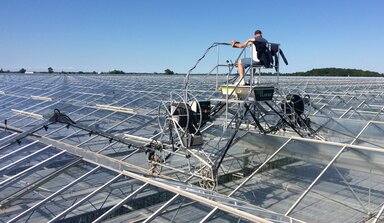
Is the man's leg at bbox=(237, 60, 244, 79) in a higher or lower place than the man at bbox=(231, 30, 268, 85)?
lower

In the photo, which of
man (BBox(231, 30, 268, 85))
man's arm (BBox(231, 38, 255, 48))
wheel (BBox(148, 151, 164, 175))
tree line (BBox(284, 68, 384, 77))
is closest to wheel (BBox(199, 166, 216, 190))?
wheel (BBox(148, 151, 164, 175))

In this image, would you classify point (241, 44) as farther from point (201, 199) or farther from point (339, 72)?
point (339, 72)

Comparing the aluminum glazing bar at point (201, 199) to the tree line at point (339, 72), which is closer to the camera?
the aluminum glazing bar at point (201, 199)

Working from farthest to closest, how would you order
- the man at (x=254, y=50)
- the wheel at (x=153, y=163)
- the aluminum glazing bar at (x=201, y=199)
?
the wheel at (x=153, y=163), the man at (x=254, y=50), the aluminum glazing bar at (x=201, y=199)

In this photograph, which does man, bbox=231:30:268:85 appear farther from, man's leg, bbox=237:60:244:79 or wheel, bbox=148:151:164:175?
wheel, bbox=148:151:164:175

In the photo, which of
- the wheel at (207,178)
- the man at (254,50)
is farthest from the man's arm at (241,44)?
the wheel at (207,178)

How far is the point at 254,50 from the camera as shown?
10.3 m

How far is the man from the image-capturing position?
33.6 ft

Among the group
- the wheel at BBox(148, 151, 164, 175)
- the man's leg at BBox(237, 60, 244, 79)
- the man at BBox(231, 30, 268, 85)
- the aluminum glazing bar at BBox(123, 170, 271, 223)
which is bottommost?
the wheel at BBox(148, 151, 164, 175)

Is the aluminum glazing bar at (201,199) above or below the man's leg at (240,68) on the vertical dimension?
below

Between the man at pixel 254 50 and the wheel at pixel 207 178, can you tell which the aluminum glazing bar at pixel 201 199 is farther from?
the man at pixel 254 50

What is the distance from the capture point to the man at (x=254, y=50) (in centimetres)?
1024

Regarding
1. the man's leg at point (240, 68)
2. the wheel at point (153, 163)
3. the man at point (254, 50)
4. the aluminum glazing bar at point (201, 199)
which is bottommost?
the wheel at point (153, 163)

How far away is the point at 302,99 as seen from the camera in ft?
41.6
